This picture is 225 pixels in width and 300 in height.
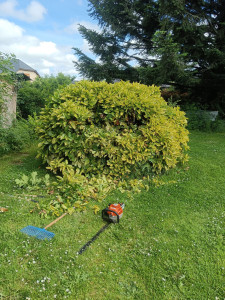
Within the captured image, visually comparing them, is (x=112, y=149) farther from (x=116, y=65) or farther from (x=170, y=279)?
(x=116, y=65)

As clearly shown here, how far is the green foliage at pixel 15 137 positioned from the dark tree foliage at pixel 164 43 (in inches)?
192

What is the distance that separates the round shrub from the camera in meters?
3.53

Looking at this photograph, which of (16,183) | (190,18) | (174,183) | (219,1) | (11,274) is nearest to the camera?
(11,274)

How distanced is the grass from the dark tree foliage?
18.9ft

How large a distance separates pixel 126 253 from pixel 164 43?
6733mm

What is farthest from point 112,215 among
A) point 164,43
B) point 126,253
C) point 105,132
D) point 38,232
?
point 164,43

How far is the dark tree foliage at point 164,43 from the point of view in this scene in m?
7.65

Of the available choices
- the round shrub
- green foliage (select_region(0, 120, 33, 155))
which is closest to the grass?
the round shrub

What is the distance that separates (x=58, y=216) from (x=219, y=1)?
35.5 feet

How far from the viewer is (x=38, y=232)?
2.30 meters

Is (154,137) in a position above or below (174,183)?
above

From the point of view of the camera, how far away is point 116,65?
1134 centimetres

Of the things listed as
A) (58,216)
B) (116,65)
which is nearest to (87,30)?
(116,65)

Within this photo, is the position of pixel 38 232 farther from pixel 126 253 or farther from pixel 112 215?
pixel 126 253
